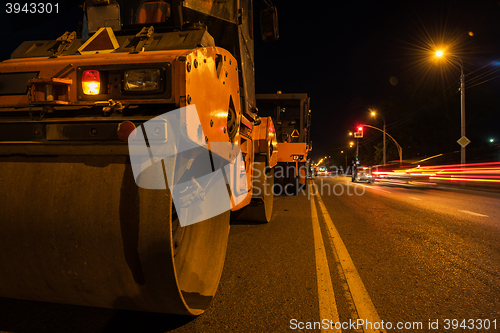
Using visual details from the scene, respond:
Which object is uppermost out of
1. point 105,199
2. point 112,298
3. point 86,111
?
point 86,111

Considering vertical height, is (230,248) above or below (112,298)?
below

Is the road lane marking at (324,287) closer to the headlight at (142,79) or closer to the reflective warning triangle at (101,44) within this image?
the headlight at (142,79)

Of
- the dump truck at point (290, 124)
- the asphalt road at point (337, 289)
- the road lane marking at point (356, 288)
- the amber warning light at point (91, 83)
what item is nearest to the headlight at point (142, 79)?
the amber warning light at point (91, 83)

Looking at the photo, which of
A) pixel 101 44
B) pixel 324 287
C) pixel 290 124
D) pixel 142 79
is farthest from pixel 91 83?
pixel 290 124

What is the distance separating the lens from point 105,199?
1.65m

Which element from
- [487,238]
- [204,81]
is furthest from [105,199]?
[487,238]

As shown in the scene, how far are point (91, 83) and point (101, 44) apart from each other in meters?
0.52

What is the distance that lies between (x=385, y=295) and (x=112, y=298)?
91.1 inches

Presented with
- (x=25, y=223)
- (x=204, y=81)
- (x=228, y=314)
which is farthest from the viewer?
(x=228, y=314)

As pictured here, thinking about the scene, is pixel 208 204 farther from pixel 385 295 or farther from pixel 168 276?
pixel 385 295

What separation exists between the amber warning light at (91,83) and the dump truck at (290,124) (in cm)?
819

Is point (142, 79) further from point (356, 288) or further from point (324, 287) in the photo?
point (356, 288)

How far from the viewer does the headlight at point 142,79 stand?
5.82ft

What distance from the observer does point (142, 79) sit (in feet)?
5.85
